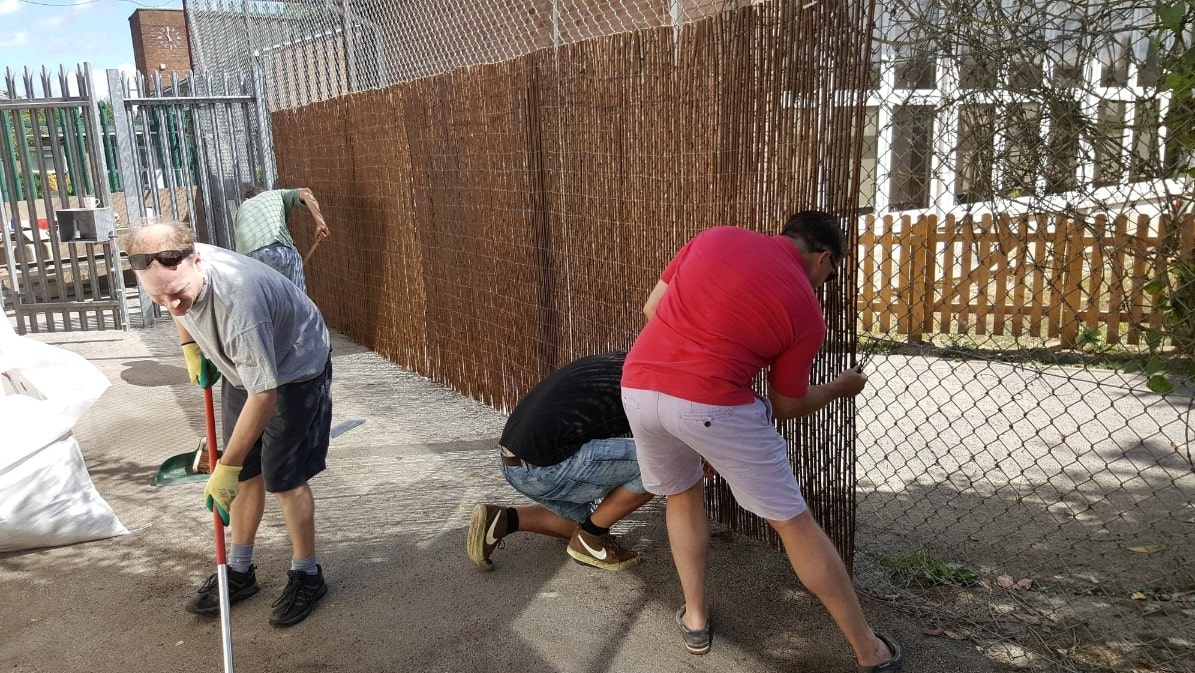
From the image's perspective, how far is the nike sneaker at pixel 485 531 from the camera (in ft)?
11.6

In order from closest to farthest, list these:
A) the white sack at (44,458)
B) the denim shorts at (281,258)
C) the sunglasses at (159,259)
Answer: the sunglasses at (159,259) → the white sack at (44,458) → the denim shorts at (281,258)

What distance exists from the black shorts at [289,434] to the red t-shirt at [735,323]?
54.0 inches

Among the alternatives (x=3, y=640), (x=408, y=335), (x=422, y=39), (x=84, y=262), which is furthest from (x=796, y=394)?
(x=84, y=262)

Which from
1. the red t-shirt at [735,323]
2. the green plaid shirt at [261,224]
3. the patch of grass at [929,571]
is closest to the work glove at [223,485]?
the red t-shirt at [735,323]

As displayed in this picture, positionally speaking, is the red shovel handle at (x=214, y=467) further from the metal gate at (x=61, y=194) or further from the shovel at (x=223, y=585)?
the metal gate at (x=61, y=194)

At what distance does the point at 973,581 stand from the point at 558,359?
93.3 inches

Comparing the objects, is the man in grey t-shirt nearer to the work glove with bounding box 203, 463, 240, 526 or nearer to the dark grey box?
the work glove with bounding box 203, 463, 240, 526

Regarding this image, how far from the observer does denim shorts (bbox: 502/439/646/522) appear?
3.38 m

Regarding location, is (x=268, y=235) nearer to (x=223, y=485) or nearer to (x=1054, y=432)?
(x=223, y=485)

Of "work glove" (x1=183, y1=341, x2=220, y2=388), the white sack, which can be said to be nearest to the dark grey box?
the white sack

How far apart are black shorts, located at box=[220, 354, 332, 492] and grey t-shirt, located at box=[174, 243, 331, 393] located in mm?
91

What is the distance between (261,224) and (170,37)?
4020 centimetres

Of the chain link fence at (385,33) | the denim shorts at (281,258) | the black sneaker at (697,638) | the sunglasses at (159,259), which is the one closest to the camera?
the sunglasses at (159,259)

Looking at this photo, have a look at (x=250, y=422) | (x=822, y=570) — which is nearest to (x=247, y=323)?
(x=250, y=422)
